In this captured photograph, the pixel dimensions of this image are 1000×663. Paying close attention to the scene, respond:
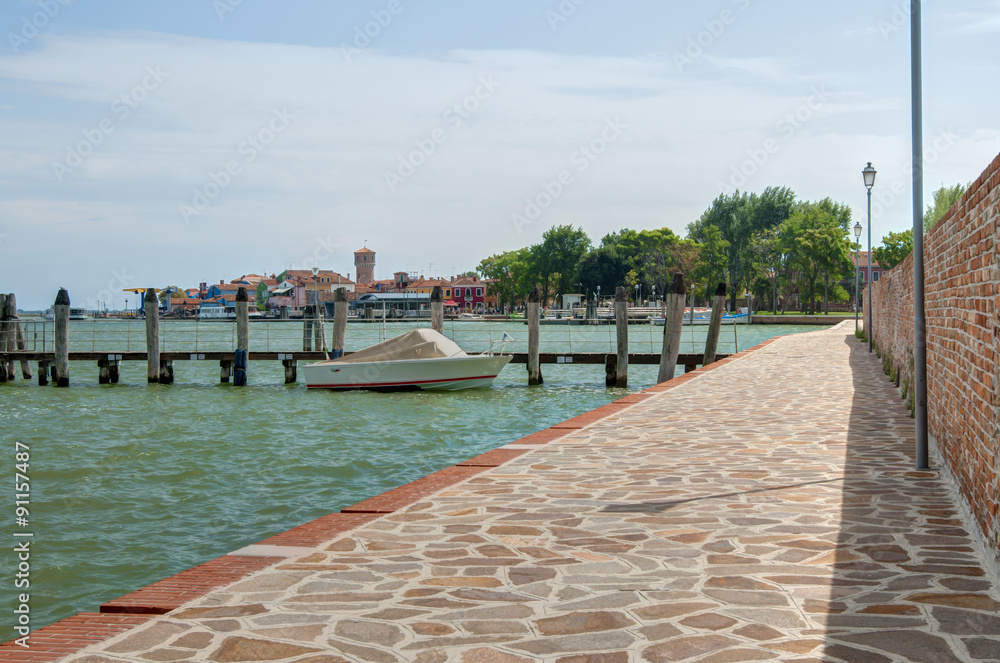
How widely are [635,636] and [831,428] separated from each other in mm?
7113

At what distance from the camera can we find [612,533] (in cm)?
565

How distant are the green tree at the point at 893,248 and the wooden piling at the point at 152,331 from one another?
79.8 m

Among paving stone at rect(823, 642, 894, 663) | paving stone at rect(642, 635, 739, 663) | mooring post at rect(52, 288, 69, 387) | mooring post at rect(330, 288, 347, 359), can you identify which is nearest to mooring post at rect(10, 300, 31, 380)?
mooring post at rect(52, 288, 69, 387)

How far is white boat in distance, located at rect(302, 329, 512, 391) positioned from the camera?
25.2 meters

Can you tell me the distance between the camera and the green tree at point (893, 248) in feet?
294

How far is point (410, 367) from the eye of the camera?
25125 millimetres

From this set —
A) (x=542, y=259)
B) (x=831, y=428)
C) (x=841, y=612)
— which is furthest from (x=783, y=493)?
(x=542, y=259)

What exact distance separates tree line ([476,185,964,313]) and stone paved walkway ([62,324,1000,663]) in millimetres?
77496

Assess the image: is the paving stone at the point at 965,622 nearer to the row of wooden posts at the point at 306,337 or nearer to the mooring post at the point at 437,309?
the row of wooden posts at the point at 306,337

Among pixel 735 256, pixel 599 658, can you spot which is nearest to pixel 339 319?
pixel 599 658

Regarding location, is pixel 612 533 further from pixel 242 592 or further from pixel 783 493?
pixel 242 592

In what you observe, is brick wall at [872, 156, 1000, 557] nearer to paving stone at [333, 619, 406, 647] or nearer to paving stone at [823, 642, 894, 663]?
paving stone at [823, 642, 894, 663]

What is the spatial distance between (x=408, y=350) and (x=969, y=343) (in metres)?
20.2

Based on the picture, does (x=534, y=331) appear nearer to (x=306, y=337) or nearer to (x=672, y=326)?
(x=672, y=326)
